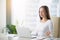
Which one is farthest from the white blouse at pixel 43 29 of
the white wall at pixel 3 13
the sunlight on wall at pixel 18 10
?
the white wall at pixel 3 13

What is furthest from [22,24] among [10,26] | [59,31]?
[59,31]

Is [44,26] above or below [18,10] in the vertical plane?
below

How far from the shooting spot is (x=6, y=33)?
1.39 metres

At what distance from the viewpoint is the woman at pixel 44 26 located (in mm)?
1304

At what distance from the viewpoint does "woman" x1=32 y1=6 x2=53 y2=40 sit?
1.30 meters

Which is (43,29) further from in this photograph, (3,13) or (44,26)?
(3,13)

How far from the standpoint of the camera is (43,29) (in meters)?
1.32

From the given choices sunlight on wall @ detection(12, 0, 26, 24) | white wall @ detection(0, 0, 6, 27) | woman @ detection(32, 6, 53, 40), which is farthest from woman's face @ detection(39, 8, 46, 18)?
white wall @ detection(0, 0, 6, 27)

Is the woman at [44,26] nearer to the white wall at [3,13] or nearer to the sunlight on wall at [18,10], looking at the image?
the sunlight on wall at [18,10]

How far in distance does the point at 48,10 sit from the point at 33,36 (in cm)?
32

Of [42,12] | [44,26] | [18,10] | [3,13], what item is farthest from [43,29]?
[3,13]

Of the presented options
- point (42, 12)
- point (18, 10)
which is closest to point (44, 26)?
point (42, 12)

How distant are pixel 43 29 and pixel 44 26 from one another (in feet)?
0.11

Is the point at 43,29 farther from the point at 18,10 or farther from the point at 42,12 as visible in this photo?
the point at 18,10
